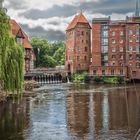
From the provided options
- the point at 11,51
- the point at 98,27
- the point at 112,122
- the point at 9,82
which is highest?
the point at 98,27

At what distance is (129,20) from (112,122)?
274 ft

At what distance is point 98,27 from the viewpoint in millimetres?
116500

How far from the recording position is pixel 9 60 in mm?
33625

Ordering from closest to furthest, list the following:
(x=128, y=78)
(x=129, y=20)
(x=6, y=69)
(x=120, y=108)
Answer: (x=6, y=69) → (x=120, y=108) → (x=128, y=78) → (x=129, y=20)

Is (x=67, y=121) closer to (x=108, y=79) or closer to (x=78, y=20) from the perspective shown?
(x=108, y=79)

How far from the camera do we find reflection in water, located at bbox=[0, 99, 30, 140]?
95.6 ft

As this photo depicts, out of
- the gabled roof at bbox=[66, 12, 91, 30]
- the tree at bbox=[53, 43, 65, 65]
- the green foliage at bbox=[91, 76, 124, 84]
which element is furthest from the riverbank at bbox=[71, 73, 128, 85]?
the tree at bbox=[53, 43, 65, 65]

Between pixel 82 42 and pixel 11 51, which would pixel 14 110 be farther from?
pixel 82 42

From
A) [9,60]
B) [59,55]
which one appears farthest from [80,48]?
[9,60]

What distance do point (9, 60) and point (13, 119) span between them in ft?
17.6

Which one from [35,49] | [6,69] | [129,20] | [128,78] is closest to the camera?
[6,69]

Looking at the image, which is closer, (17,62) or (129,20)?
(17,62)

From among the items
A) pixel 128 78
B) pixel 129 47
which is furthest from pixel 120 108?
pixel 129 47

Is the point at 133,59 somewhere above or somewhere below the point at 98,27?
below
